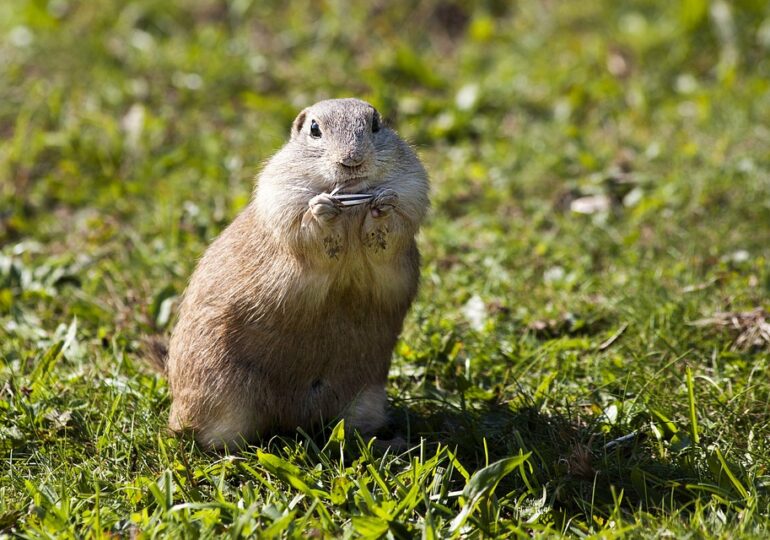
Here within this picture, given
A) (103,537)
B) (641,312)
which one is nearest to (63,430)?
(103,537)

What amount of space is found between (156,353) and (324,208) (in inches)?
49.7

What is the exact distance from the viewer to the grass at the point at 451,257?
11.6ft

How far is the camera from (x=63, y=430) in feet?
13.3

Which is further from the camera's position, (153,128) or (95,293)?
(153,128)

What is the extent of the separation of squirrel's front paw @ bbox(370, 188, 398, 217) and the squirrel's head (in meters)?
0.09

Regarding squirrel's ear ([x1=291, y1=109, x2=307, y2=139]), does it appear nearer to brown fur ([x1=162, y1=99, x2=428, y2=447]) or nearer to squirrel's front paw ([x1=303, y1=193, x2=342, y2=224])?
brown fur ([x1=162, y1=99, x2=428, y2=447])

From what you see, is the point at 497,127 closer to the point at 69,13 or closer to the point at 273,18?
the point at 273,18

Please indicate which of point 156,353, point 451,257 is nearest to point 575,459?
point 156,353

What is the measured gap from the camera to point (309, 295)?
3752 millimetres

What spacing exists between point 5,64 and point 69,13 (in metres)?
0.92

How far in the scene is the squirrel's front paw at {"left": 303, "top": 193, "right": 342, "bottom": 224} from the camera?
360cm

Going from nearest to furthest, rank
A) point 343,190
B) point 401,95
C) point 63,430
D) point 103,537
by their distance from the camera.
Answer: point 103,537 → point 343,190 → point 63,430 → point 401,95

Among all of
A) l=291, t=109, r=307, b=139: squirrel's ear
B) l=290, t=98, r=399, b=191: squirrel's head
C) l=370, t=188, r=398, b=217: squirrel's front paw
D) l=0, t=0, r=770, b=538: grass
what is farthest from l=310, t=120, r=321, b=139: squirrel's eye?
l=0, t=0, r=770, b=538: grass

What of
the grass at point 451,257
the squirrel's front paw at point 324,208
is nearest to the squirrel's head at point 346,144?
the squirrel's front paw at point 324,208
